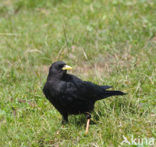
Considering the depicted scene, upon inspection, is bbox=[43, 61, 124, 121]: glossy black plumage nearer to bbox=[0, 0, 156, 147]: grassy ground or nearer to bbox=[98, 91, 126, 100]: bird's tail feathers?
bbox=[98, 91, 126, 100]: bird's tail feathers

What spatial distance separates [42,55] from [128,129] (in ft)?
11.4

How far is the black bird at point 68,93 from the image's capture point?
461 cm

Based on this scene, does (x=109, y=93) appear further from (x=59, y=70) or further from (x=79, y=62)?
(x=79, y=62)

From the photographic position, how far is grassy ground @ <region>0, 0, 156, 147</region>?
179 inches

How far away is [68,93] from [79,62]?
2271mm

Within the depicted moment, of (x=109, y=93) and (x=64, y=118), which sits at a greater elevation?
(x=109, y=93)

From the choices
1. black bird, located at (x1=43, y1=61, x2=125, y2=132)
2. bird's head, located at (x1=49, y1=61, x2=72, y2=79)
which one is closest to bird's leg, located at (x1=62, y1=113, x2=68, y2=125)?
black bird, located at (x1=43, y1=61, x2=125, y2=132)

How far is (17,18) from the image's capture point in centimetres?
943

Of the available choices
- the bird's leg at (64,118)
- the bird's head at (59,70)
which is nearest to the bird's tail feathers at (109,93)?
the bird's leg at (64,118)

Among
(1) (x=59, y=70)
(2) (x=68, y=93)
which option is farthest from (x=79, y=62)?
(2) (x=68, y=93)

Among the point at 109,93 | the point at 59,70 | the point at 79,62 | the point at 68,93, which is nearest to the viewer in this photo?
the point at 68,93

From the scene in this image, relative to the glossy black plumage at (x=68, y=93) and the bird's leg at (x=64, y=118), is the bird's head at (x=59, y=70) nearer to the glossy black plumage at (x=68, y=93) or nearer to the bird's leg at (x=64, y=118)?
the glossy black plumage at (x=68, y=93)

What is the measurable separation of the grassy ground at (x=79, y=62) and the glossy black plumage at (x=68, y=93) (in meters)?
0.17

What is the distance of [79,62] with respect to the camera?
22.5 ft
